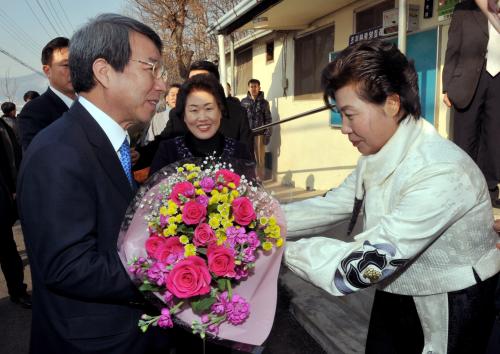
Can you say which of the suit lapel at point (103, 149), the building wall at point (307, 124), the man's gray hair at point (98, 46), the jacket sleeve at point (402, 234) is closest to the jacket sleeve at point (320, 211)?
the jacket sleeve at point (402, 234)

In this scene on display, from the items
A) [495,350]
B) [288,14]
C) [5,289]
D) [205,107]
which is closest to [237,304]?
[495,350]

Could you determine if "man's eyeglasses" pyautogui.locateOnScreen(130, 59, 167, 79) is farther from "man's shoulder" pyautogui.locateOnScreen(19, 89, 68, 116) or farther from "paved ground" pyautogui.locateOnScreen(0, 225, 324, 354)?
"paved ground" pyautogui.locateOnScreen(0, 225, 324, 354)

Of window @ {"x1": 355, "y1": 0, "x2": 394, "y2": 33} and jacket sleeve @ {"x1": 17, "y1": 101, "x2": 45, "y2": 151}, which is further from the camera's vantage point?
window @ {"x1": 355, "y1": 0, "x2": 394, "y2": 33}

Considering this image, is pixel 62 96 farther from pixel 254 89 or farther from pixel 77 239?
pixel 254 89

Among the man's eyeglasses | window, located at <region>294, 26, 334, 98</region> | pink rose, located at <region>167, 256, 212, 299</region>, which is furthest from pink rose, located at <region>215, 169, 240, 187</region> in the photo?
window, located at <region>294, 26, 334, 98</region>

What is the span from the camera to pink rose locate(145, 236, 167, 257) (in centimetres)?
133

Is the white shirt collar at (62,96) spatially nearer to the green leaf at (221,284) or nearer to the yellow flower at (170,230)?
the yellow flower at (170,230)

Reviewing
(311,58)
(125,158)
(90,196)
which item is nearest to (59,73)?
(125,158)

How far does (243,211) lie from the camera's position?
4.53 feet

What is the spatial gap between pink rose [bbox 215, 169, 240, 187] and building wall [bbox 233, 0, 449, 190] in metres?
4.48

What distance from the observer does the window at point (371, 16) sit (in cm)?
635

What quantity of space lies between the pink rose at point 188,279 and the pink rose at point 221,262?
0.03 m

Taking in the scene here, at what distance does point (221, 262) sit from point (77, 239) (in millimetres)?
441

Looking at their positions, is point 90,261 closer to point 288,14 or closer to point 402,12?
point 402,12
